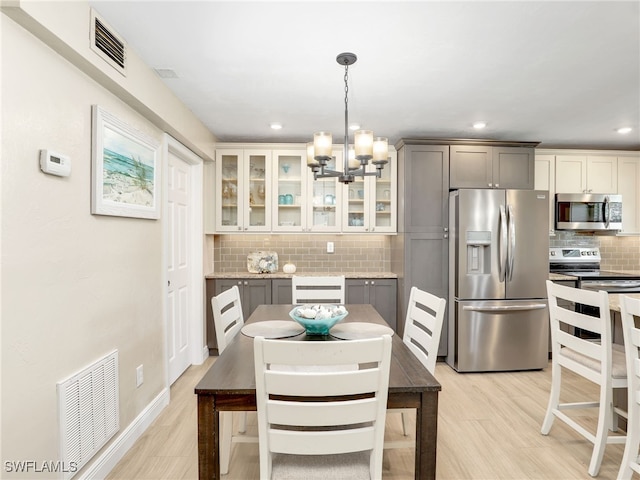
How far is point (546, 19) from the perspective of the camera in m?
1.83

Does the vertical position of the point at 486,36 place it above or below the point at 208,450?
above

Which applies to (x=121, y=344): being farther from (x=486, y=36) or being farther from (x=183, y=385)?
(x=486, y=36)

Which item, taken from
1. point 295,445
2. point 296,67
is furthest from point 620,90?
point 295,445

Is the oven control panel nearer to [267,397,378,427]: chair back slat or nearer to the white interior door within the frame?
[267,397,378,427]: chair back slat

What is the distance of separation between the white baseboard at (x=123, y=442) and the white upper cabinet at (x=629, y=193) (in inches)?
209

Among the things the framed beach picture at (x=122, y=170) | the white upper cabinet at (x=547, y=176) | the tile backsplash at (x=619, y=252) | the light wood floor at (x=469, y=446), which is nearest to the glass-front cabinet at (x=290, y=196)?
the framed beach picture at (x=122, y=170)

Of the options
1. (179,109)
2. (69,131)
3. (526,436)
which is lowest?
(526,436)

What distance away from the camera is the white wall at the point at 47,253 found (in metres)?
1.38

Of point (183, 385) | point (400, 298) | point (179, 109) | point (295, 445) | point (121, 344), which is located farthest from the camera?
point (400, 298)

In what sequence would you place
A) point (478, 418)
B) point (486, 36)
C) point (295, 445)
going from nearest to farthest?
point (295, 445), point (486, 36), point (478, 418)

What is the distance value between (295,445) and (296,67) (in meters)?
2.16

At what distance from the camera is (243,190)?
13.4 ft

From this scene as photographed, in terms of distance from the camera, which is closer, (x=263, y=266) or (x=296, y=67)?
(x=296, y=67)

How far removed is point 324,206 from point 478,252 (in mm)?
1736
